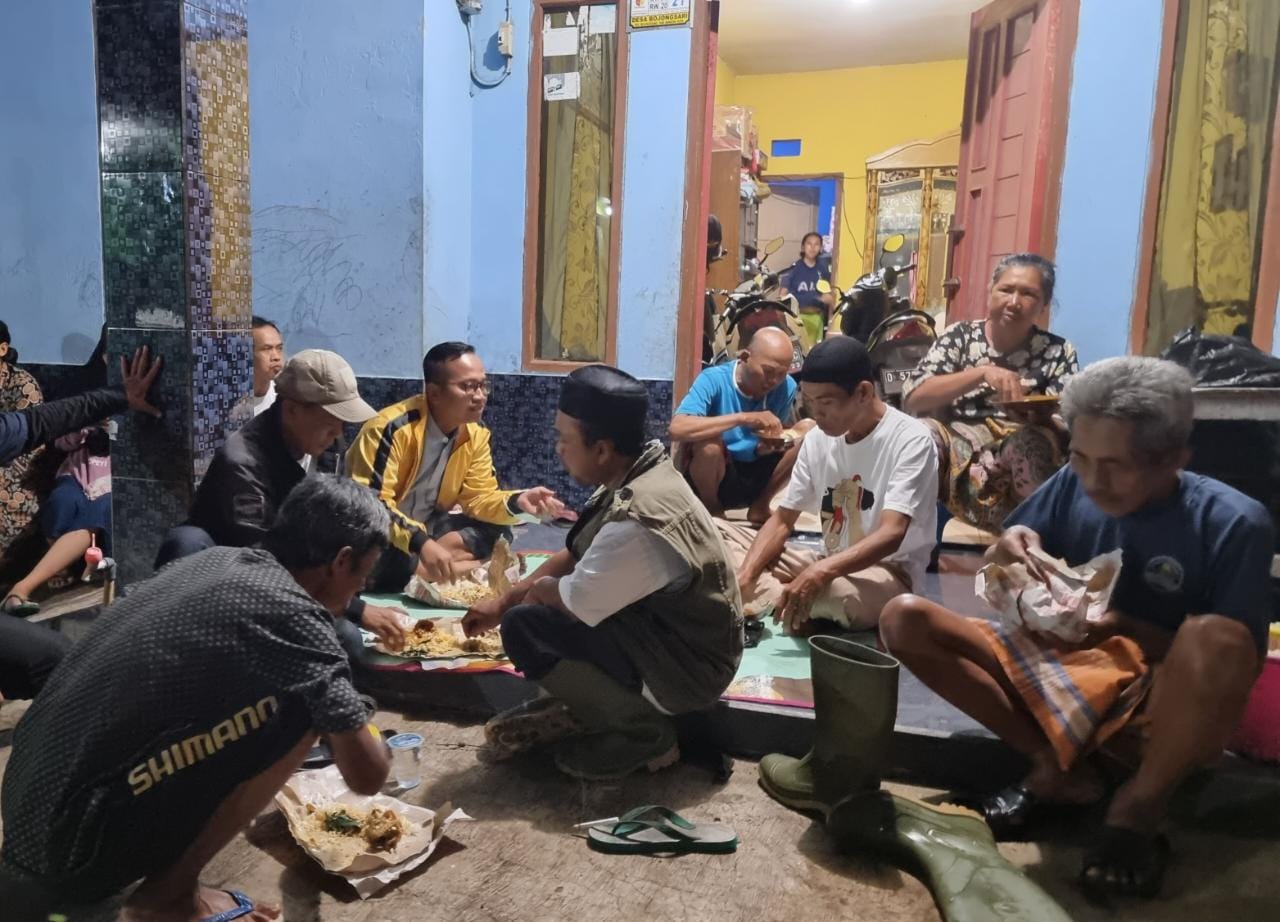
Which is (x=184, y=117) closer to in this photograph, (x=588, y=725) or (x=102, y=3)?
(x=102, y=3)

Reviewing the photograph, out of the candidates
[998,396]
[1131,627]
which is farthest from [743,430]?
[1131,627]

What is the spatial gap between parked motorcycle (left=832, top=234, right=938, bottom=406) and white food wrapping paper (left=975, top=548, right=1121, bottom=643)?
3356 mm

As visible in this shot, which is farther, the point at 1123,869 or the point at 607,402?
the point at 607,402

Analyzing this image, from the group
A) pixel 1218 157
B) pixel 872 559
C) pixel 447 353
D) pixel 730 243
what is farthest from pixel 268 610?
pixel 730 243

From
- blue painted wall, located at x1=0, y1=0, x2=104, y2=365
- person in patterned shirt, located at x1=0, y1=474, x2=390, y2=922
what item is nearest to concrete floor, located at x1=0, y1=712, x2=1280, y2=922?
person in patterned shirt, located at x1=0, y1=474, x2=390, y2=922

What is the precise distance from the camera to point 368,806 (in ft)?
7.22

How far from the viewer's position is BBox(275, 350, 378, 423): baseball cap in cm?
285

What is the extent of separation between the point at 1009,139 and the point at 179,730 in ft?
17.2

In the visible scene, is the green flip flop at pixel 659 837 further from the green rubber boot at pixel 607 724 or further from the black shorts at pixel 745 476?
the black shorts at pixel 745 476

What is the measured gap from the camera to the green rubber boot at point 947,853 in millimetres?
1839

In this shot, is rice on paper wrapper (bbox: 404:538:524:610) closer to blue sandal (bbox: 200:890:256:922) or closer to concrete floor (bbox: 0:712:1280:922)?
concrete floor (bbox: 0:712:1280:922)

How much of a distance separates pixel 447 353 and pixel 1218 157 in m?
3.80

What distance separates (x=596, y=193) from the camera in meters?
5.22

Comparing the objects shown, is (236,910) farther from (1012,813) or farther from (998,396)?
(998,396)
